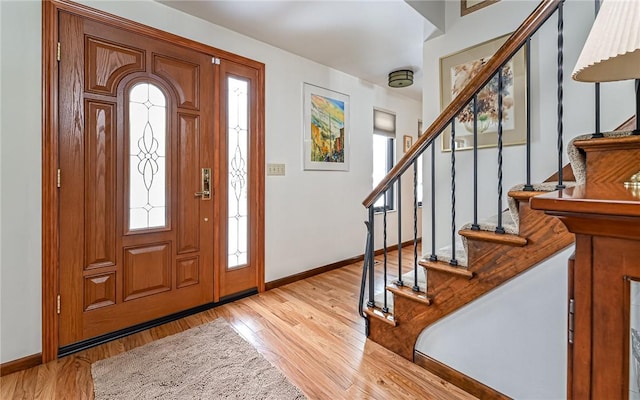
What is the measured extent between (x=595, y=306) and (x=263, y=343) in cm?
185

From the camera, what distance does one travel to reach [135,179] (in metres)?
2.14

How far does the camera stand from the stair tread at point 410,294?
5.39 feet

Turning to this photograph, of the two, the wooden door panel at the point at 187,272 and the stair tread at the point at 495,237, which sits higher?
the stair tread at the point at 495,237

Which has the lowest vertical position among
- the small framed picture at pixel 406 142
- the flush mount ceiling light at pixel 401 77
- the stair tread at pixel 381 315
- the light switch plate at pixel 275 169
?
the stair tread at pixel 381 315

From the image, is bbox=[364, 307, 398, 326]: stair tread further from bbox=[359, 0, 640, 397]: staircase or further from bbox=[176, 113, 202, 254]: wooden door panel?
bbox=[176, 113, 202, 254]: wooden door panel

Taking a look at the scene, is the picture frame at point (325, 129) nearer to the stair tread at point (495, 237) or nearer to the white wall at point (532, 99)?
the white wall at point (532, 99)

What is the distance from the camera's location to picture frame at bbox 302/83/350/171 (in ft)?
10.6

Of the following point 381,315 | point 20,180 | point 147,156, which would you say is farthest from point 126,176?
point 381,315

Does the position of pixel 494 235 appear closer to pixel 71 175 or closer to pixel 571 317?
pixel 571 317

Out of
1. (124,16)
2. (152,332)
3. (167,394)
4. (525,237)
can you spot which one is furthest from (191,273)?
(525,237)

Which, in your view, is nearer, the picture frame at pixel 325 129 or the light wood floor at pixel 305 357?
the light wood floor at pixel 305 357

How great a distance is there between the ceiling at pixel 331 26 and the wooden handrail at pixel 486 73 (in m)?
1.20

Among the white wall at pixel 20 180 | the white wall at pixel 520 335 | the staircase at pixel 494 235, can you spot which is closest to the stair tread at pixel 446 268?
the staircase at pixel 494 235

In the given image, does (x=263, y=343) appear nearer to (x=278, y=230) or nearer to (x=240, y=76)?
(x=278, y=230)
